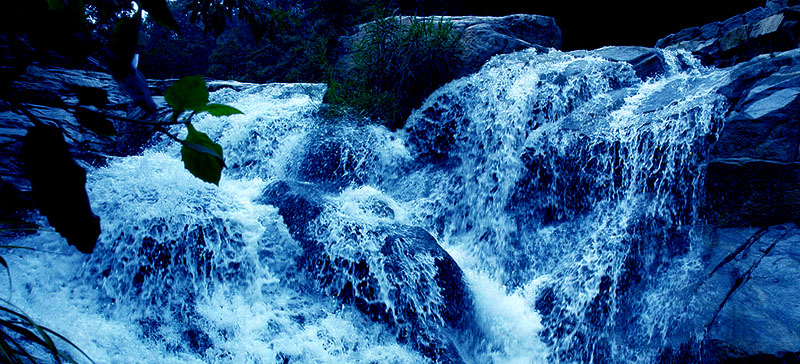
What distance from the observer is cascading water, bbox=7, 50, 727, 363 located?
11.2 ft

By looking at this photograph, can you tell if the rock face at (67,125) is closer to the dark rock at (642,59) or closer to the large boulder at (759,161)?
the large boulder at (759,161)

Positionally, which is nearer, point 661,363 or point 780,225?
point 661,363

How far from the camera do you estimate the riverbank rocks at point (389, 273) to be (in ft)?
11.9

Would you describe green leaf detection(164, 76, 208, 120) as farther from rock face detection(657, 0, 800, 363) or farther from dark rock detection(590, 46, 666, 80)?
dark rock detection(590, 46, 666, 80)

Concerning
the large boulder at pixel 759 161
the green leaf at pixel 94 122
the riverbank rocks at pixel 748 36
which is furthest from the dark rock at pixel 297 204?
→ the riverbank rocks at pixel 748 36

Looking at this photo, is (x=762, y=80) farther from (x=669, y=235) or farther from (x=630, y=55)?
(x=630, y=55)

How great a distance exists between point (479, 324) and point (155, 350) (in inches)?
95.7

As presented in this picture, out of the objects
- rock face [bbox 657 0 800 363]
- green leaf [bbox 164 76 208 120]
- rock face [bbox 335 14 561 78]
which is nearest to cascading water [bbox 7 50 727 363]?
rock face [bbox 657 0 800 363]

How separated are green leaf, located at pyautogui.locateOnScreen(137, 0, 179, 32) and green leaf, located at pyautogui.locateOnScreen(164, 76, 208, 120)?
8 centimetres

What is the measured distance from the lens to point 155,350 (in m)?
3.10

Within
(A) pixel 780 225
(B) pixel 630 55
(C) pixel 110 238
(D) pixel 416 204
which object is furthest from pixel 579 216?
(C) pixel 110 238

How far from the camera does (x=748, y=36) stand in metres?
7.96

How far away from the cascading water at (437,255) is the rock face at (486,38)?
1.38 m

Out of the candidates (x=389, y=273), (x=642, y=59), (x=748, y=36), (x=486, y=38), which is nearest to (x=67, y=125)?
(x=389, y=273)
